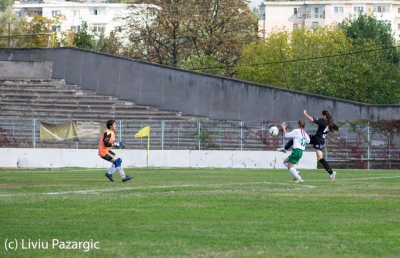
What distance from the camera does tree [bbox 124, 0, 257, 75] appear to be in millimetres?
91875

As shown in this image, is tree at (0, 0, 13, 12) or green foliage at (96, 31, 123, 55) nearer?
green foliage at (96, 31, 123, 55)

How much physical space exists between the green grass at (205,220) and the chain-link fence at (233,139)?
85.4ft

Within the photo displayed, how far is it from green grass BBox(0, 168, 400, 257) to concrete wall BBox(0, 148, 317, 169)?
754 inches

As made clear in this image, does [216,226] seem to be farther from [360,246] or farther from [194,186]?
[194,186]

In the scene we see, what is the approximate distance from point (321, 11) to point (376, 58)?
94.3 metres

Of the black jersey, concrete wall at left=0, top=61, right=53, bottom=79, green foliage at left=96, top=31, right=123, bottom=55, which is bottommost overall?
the black jersey

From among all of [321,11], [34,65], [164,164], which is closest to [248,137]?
[164,164]

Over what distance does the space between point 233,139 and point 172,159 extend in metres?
7.43

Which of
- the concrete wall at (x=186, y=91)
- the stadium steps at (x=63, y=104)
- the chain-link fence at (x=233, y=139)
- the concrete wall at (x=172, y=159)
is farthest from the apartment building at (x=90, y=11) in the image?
the concrete wall at (x=172, y=159)

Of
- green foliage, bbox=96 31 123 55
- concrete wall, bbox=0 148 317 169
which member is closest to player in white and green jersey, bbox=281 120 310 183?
concrete wall, bbox=0 148 317 169

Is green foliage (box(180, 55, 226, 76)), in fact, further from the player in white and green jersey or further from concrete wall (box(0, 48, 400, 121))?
the player in white and green jersey

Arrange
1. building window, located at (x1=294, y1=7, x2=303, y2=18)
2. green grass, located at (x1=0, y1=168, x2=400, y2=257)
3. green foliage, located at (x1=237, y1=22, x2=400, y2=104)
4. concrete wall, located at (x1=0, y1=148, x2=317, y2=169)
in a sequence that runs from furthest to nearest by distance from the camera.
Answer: building window, located at (x1=294, y1=7, x2=303, y2=18), green foliage, located at (x1=237, y1=22, x2=400, y2=104), concrete wall, located at (x1=0, y1=148, x2=317, y2=169), green grass, located at (x1=0, y1=168, x2=400, y2=257)

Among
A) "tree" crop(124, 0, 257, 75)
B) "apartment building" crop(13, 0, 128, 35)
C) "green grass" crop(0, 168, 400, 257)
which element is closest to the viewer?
"green grass" crop(0, 168, 400, 257)

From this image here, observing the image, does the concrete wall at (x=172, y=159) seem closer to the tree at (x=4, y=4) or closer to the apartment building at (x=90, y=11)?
the tree at (x=4, y=4)
